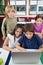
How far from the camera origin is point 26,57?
53.8 inches

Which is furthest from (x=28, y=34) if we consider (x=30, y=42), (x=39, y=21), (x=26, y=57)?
(x=39, y=21)

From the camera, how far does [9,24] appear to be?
265 cm

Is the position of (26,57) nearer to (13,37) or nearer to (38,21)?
(13,37)

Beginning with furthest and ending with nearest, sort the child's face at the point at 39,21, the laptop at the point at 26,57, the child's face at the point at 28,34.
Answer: the child's face at the point at 39,21 → the child's face at the point at 28,34 → the laptop at the point at 26,57

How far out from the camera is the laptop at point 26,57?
1339mm

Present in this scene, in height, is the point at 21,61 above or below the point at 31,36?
below

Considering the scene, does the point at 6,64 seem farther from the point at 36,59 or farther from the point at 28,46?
the point at 28,46

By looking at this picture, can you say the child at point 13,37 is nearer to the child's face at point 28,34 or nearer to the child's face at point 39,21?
the child's face at point 28,34

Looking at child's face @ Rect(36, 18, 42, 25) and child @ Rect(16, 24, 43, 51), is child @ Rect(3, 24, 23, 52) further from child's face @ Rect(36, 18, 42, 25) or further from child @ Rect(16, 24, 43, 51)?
child's face @ Rect(36, 18, 42, 25)

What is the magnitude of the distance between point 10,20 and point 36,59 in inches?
53.6

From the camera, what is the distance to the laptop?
1339 millimetres

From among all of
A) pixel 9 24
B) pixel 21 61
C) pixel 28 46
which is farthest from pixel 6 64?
pixel 9 24

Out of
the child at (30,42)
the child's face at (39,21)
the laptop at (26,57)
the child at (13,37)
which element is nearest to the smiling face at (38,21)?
the child's face at (39,21)

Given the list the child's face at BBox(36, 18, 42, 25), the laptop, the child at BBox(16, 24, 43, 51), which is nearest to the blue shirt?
the child at BBox(16, 24, 43, 51)
